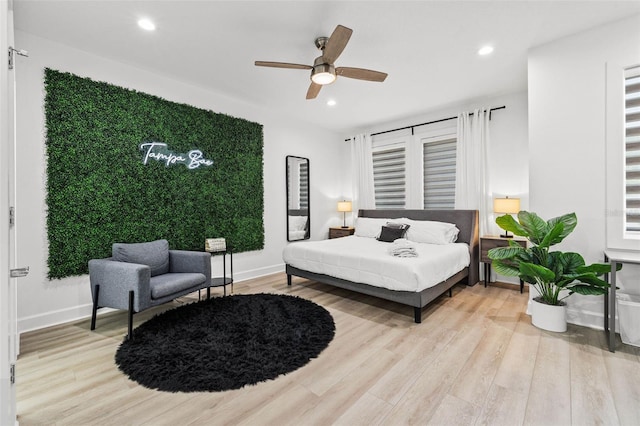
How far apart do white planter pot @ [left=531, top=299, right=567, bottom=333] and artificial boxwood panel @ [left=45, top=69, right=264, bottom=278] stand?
12.7 ft

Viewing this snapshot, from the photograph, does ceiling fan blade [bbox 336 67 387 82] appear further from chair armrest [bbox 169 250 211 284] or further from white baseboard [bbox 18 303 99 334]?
white baseboard [bbox 18 303 99 334]

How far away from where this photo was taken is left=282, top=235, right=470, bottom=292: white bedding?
293cm

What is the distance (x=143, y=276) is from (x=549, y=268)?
12.6 feet

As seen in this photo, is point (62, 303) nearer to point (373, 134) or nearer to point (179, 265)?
point (179, 265)

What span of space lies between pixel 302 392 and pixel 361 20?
3.11 meters

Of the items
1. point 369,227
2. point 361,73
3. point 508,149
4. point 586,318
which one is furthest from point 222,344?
point 508,149

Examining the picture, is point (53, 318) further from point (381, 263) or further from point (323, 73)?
point (323, 73)

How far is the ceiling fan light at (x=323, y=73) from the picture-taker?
2.72 m

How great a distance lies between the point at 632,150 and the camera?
260cm

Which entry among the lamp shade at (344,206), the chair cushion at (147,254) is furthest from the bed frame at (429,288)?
the chair cushion at (147,254)

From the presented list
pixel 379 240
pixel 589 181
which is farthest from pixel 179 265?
pixel 589 181

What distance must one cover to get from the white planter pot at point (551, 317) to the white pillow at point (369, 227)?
2.62 metres

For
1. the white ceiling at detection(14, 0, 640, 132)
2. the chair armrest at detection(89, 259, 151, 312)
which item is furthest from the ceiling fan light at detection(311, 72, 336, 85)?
the chair armrest at detection(89, 259, 151, 312)

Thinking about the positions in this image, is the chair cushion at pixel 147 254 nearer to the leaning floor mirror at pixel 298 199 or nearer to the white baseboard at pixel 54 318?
the white baseboard at pixel 54 318
